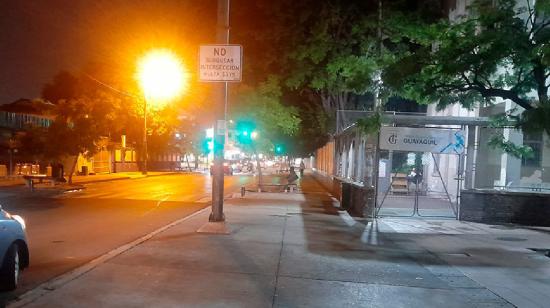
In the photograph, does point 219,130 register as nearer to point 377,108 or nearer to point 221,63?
point 221,63

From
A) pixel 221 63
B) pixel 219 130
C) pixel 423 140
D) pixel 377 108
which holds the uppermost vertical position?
pixel 221 63

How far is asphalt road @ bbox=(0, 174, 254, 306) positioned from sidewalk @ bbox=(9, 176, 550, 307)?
769 millimetres

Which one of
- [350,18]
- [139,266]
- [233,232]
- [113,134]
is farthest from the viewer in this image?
[113,134]

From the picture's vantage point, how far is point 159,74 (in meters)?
37.0

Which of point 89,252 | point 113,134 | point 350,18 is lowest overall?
point 89,252

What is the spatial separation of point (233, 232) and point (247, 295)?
557 centimetres

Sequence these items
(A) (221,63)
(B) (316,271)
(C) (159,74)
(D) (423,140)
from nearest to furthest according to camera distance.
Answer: (B) (316,271), (A) (221,63), (D) (423,140), (C) (159,74)

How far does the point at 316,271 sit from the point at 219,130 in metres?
5.06

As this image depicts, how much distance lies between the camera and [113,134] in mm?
51969

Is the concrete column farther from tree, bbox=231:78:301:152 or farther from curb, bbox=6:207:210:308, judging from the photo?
curb, bbox=6:207:210:308

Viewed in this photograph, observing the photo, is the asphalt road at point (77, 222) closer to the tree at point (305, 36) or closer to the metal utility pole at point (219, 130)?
the metal utility pole at point (219, 130)

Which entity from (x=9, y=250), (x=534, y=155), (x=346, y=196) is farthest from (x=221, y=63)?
(x=534, y=155)

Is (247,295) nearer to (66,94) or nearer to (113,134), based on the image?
(113,134)

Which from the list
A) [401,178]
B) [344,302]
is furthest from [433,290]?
[401,178]
